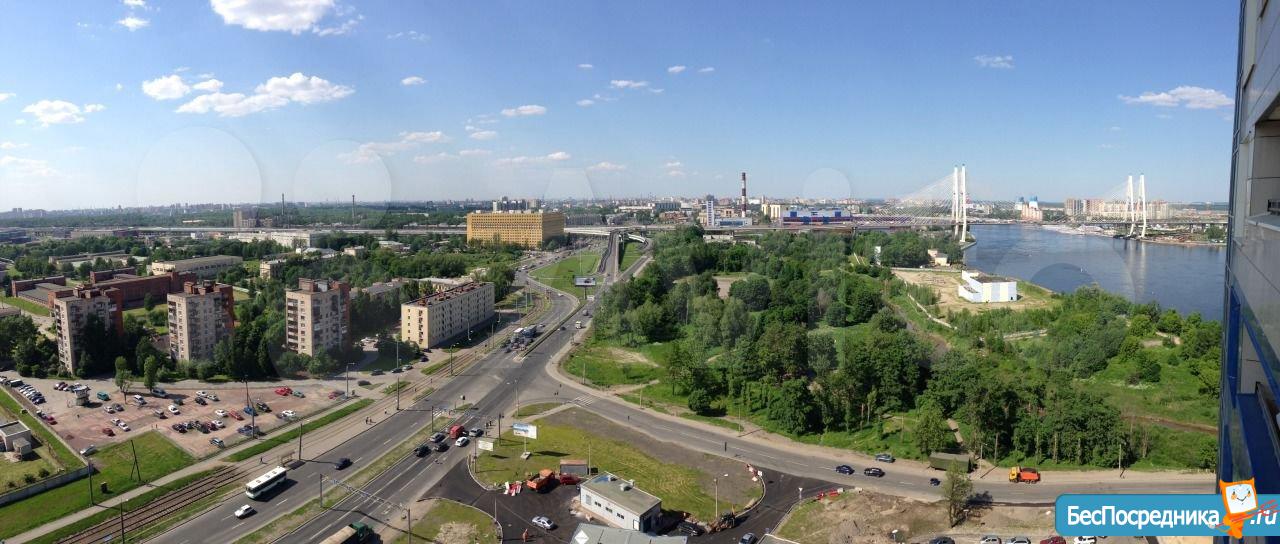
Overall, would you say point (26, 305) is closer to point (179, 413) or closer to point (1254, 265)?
point (179, 413)

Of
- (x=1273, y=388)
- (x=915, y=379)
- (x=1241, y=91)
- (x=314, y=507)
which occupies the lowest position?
(x=314, y=507)

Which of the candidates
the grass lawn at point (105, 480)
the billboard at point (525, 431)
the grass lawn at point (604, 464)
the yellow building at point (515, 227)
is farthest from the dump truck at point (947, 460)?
the yellow building at point (515, 227)

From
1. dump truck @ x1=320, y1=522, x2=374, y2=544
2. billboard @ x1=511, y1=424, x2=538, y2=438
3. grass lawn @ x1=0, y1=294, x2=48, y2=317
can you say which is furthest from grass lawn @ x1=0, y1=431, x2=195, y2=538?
grass lawn @ x1=0, y1=294, x2=48, y2=317

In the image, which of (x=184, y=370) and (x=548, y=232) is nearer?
(x=184, y=370)

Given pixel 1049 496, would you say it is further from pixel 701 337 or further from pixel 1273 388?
pixel 701 337

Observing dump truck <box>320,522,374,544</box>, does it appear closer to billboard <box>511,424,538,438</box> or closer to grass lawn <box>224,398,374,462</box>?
billboard <box>511,424,538,438</box>

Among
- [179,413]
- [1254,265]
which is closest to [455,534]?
[179,413]

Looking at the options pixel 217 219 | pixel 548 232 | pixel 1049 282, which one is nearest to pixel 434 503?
pixel 1049 282

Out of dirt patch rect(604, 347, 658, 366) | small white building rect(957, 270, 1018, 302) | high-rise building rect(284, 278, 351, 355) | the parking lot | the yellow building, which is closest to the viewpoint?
the parking lot
